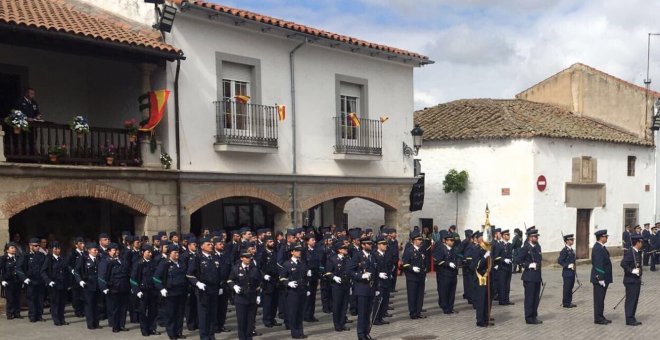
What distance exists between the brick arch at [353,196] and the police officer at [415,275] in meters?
5.44

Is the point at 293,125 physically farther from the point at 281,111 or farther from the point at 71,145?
the point at 71,145

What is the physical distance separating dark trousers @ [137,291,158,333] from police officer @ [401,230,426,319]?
5017mm

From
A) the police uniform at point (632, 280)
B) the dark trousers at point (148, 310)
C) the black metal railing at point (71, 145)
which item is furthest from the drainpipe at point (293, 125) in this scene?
the police uniform at point (632, 280)

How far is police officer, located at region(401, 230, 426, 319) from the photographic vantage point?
14039mm

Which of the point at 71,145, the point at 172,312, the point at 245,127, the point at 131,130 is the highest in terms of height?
the point at 245,127

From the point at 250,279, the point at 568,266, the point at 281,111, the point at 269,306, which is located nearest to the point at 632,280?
the point at 568,266

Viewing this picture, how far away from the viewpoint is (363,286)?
11922 mm

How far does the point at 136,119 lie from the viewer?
16859mm

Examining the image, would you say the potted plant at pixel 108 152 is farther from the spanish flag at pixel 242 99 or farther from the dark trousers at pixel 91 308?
the spanish flag at pixel 242 99

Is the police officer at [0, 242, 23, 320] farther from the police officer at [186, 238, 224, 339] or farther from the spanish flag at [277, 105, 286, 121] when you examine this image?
the spanish flag at [277, 105, 286, 121]

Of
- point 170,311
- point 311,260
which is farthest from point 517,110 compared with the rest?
point 170,311

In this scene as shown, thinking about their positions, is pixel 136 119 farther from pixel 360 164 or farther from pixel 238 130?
A: pixel 360 164

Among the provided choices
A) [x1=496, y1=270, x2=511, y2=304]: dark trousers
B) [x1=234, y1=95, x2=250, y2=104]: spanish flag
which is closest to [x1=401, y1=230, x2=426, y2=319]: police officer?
[x1=496, y1=270, x2=511, y2=304]: dark trousers

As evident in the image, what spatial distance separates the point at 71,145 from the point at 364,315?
300 inches
